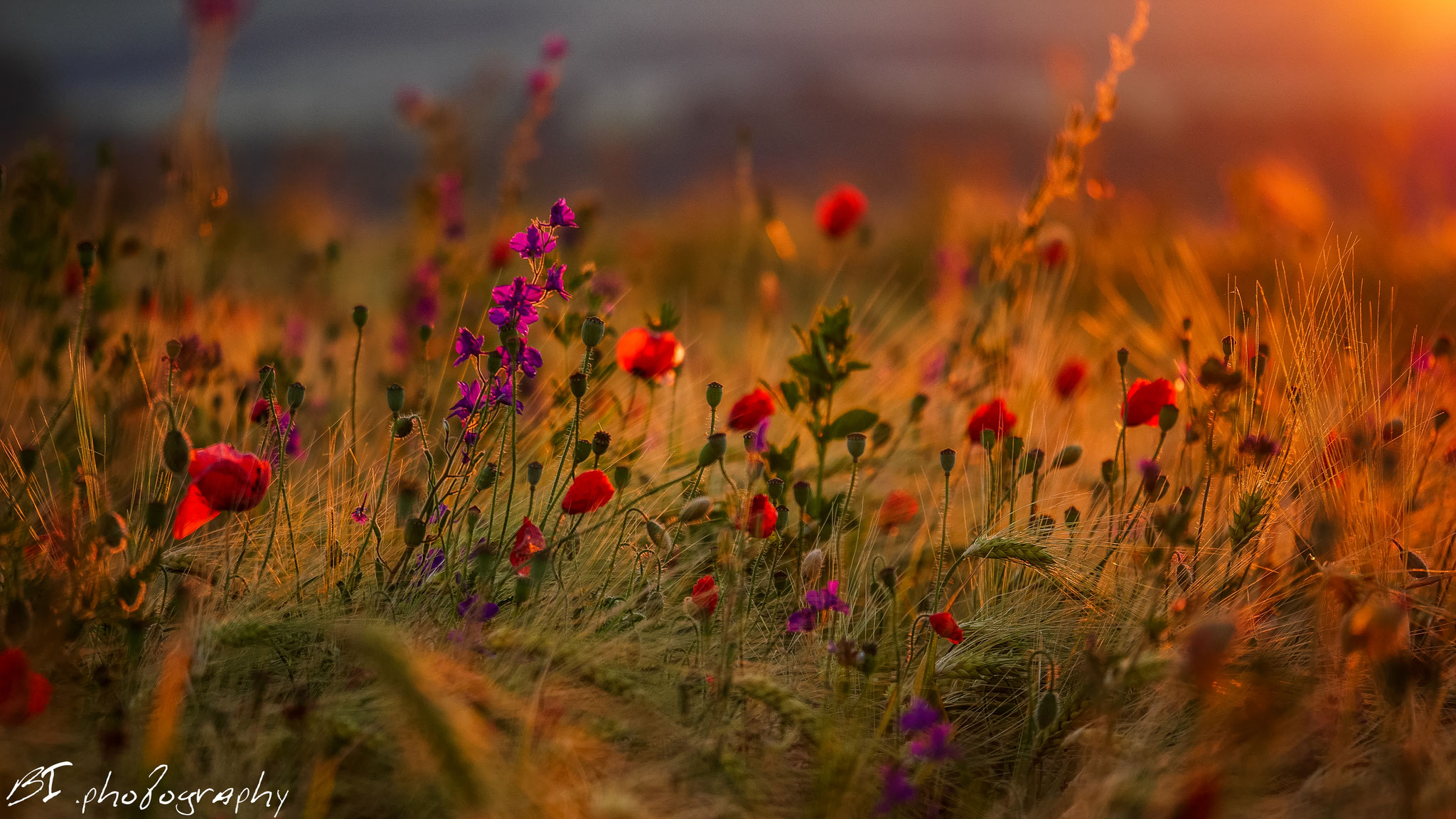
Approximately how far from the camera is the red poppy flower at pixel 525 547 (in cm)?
115

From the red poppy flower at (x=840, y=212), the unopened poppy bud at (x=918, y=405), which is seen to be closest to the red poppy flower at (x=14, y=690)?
the unopened poppy bud at (x=918, y=405)

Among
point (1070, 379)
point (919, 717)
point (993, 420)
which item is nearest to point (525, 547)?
point (919, 717)

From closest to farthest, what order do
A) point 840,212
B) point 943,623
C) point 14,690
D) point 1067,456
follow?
point 14,690 < point 943,623 < point 1067,456 < point 840,212

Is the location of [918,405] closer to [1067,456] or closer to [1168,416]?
[1067,456]

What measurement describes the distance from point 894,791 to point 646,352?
69cm

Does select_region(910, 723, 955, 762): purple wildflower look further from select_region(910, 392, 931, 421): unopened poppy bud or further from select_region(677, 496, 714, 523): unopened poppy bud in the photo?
select_region(910, 392, 931, 421): unopened poppy bud

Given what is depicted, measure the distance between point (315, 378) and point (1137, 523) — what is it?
2.19m

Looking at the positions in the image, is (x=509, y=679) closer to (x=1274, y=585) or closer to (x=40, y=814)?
(x=40, y=814)

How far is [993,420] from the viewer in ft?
4.76

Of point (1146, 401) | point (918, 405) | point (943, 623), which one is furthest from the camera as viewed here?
point (918, 405)

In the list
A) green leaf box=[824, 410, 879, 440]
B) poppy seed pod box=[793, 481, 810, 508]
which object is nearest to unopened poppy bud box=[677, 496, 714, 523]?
poppy seed pod box=[793, 481, 810, 508]

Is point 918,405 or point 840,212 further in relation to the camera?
point 840,212

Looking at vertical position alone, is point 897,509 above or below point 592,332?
below

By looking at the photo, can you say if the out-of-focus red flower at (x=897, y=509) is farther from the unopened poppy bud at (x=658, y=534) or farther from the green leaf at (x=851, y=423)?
the unopened poppy bud at (x=658, y=534)
